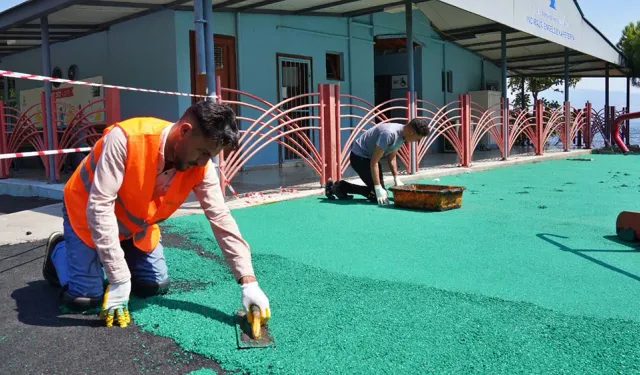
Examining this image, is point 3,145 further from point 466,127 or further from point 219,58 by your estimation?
point 466,127

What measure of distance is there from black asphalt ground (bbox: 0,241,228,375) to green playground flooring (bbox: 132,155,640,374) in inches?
4.2

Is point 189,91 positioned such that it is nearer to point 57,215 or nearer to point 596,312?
point 57,215

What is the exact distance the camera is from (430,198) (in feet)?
19.5

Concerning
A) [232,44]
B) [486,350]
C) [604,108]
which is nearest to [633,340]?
[486,350]

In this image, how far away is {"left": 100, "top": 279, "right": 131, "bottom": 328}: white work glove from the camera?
2573mm

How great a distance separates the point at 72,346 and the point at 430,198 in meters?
4.11

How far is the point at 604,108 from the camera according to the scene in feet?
58.6

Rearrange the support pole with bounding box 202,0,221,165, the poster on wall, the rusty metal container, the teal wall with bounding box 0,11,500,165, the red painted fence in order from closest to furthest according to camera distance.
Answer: the rusty metal container < the support pole with bounding box 202,0,221,165 < the red painted fence < the teal wall with bounding box 0,11,500,165 < the poster on wall

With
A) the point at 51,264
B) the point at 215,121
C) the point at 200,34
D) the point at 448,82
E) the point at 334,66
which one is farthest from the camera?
the point at 448,82

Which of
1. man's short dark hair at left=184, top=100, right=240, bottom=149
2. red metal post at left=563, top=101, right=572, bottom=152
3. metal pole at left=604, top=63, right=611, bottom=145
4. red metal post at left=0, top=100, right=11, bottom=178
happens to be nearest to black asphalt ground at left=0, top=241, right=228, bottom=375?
man's short dark hair at left=184, top=100, right=240, bottom=149

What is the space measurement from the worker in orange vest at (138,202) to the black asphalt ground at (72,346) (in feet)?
0.40

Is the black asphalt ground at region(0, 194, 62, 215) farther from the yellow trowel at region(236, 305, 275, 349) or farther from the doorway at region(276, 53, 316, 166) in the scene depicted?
the yellow trowel at region(236, 305, 275, 349)

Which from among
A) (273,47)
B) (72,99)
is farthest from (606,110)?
(72,99)

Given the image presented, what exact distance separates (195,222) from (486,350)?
11.8 feet
